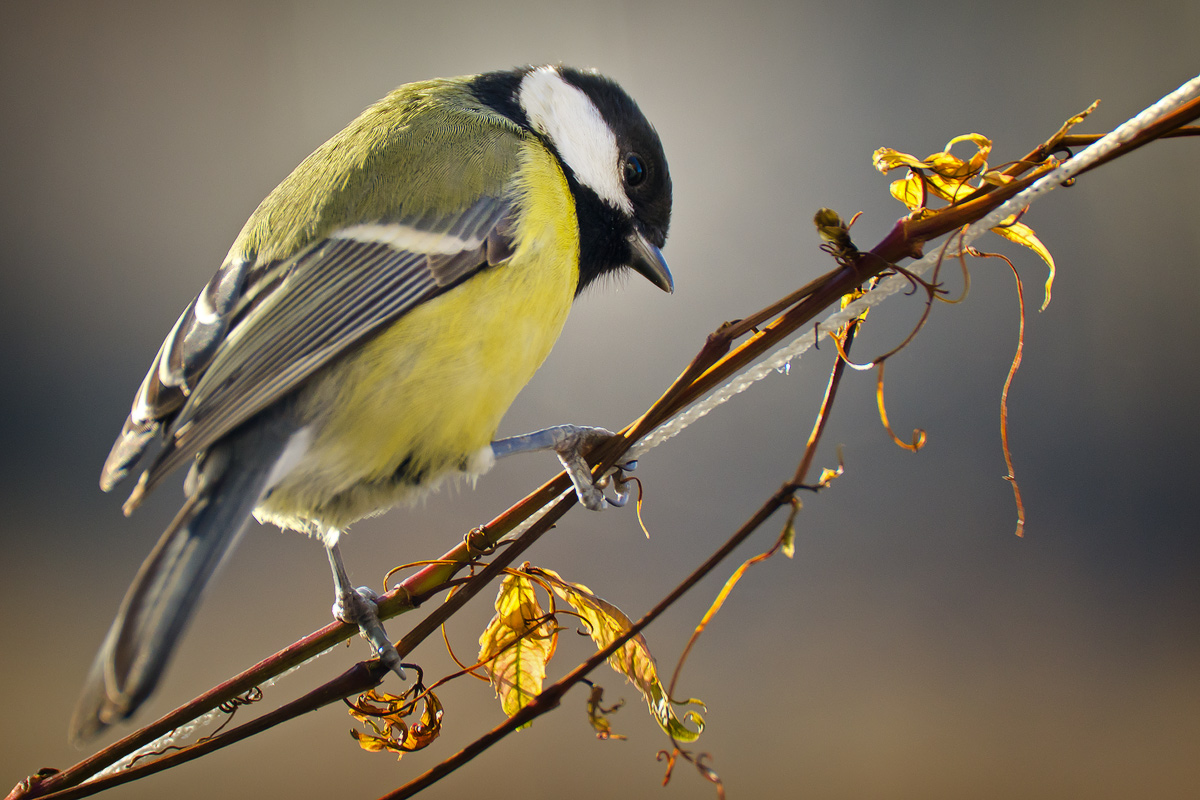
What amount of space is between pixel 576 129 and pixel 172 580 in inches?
24.5

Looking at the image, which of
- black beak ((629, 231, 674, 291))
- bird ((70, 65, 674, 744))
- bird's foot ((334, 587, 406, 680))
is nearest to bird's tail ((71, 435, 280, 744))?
bird ((70, 65, 674, 744))

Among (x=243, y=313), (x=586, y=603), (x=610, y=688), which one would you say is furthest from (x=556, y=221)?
(x=610, y=688)

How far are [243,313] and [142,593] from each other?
0.96 feet

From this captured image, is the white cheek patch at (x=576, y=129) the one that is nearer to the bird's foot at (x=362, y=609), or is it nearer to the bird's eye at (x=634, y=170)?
the bird's eye at (x=634, y=170)

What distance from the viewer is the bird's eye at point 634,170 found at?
83 cm

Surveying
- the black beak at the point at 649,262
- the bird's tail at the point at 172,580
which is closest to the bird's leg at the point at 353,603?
the bird's tail at the point at 172,580

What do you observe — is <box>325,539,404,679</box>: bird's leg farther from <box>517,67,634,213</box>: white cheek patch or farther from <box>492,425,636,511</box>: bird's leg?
<box>517,67,634,213</box>: white cheek patch

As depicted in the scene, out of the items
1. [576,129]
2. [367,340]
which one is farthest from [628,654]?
[576,129]

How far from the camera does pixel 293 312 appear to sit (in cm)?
64

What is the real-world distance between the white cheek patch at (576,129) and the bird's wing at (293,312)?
15 centimetres

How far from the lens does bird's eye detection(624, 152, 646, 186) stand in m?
0.83

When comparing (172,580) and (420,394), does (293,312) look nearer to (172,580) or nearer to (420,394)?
(420,394)

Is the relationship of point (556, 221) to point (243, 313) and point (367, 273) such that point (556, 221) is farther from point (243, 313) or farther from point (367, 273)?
point (243, 313)

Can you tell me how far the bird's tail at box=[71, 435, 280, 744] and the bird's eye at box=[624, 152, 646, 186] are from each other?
463mm
